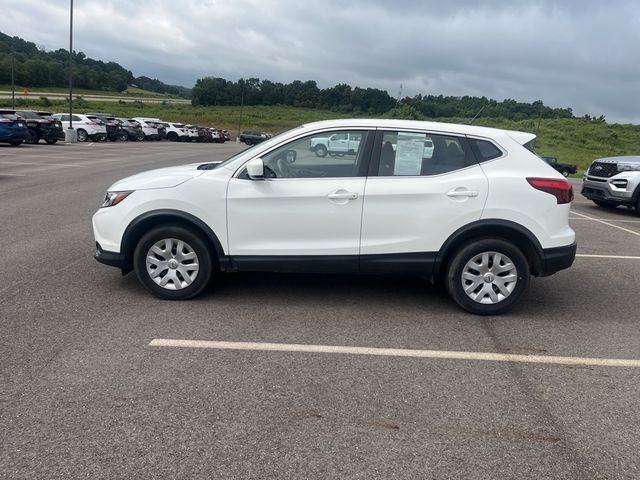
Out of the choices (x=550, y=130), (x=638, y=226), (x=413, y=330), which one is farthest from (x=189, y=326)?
(x=550, y=130)

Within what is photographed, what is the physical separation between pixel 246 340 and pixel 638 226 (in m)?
9.88

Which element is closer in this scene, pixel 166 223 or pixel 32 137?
pixel 166 223

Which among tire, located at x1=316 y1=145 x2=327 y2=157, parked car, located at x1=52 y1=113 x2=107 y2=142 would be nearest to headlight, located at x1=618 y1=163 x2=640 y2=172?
tire, located at x1=316 y1=145 x2=327 y2=157

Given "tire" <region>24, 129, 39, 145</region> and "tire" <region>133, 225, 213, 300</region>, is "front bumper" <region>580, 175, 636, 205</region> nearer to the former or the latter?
"tire" <region>133, 225, 213, 300</region>

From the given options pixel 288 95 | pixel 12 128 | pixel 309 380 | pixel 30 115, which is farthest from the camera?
pixel 288 95

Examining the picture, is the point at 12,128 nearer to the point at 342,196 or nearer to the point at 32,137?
the point at 32,137

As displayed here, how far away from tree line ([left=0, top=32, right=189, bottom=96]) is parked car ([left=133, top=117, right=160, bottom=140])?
51.4 metres

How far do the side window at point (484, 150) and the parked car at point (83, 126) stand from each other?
32.5 meters

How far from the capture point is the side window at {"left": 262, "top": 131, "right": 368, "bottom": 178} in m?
5.18

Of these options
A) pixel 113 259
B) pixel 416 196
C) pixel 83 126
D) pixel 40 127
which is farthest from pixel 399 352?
pixel 83 126

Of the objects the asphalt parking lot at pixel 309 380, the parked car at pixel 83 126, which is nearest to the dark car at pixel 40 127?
the parked car at pixel 83 126

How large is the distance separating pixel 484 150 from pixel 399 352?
84.6 inches

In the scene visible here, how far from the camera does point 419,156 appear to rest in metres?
5.18

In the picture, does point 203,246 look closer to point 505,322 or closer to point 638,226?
point 505,322
